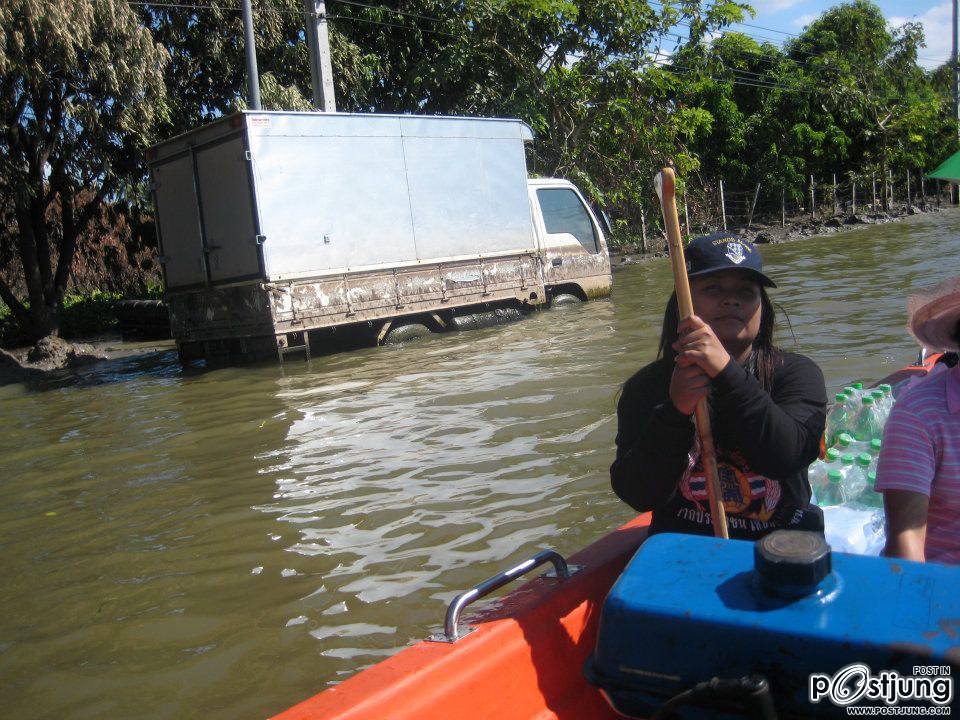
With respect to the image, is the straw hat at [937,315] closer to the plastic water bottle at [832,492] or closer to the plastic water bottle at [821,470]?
the plastic water bottle at [832,492]

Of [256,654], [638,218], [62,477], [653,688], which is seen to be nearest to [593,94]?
[638,218]

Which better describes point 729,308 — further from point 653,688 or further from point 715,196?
point 715,196

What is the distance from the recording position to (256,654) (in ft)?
11.4

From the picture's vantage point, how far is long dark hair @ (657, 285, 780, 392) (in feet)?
8.34

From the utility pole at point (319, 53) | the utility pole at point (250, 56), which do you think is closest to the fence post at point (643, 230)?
the utility pole at point (319, 53)

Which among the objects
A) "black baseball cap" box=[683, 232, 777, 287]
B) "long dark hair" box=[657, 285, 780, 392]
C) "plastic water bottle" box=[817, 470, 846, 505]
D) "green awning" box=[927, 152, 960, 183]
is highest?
"green awning" box=[927, 152, 960, 183]

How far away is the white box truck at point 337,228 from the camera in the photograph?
10195 millimetres

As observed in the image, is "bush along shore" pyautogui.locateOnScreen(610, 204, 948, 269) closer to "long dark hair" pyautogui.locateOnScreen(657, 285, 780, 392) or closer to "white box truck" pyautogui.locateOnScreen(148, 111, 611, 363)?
"white box truck" pyautogui.locateOnScreen(148, 111, 611, 363)

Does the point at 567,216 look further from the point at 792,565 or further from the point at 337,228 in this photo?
the point at 792,565

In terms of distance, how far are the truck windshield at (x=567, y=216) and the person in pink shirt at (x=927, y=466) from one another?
37.8 ft

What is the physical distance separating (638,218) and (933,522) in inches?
912

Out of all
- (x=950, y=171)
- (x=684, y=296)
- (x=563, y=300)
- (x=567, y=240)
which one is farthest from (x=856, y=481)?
(x=567, y=240)

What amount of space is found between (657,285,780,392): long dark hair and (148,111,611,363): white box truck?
318 inches

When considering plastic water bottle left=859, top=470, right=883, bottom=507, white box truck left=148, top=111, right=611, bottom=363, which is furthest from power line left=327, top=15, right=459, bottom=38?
plastic water bottle left=859, top=470, right=883, bottom=507
